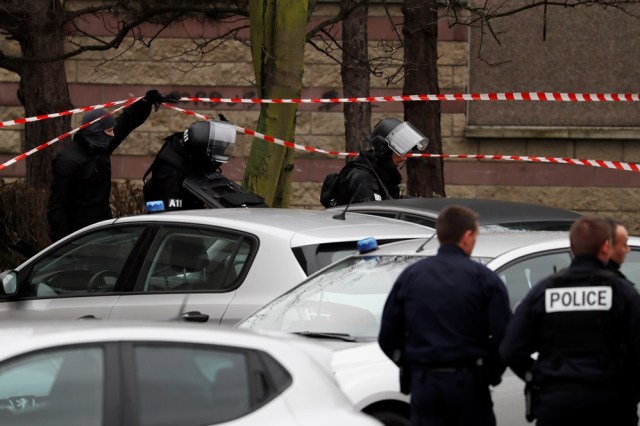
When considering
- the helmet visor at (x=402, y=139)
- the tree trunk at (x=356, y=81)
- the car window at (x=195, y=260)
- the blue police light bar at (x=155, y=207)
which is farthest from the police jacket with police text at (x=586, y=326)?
the tree trunk at (x=356, y=81)

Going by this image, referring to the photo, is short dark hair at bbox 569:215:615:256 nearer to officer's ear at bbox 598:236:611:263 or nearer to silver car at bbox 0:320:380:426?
officer's ear at bbox 598:236:611:263

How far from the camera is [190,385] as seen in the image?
4324mm

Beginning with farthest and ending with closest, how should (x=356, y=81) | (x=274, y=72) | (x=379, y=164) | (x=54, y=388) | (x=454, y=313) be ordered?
(x=356, y=81) < (x=274, y=72) < (x=379, y=164) < (x=454, y=313) < (x=54, y=388)

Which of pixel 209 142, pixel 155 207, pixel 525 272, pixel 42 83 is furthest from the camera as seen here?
pixel 42 83

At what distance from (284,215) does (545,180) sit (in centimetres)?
1052

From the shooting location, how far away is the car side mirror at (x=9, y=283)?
781 cm

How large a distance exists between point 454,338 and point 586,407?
61 cm

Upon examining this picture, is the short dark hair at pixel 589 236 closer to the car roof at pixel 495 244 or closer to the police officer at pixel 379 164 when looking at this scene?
the car roof at pixel 495 244

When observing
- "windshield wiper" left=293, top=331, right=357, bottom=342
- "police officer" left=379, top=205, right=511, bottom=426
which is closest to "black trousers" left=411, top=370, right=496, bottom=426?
"police officer" left=379, top=205, right=511, bottom=426

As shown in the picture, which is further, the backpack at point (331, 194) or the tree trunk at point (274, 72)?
the tree trunk at point (274, 72)

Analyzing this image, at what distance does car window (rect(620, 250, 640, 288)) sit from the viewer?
21.5 ft

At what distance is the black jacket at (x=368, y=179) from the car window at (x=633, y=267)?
3.45 metres

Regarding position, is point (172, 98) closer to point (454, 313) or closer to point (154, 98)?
point (154, 98)

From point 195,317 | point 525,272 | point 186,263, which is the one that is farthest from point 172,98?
point 525,272
